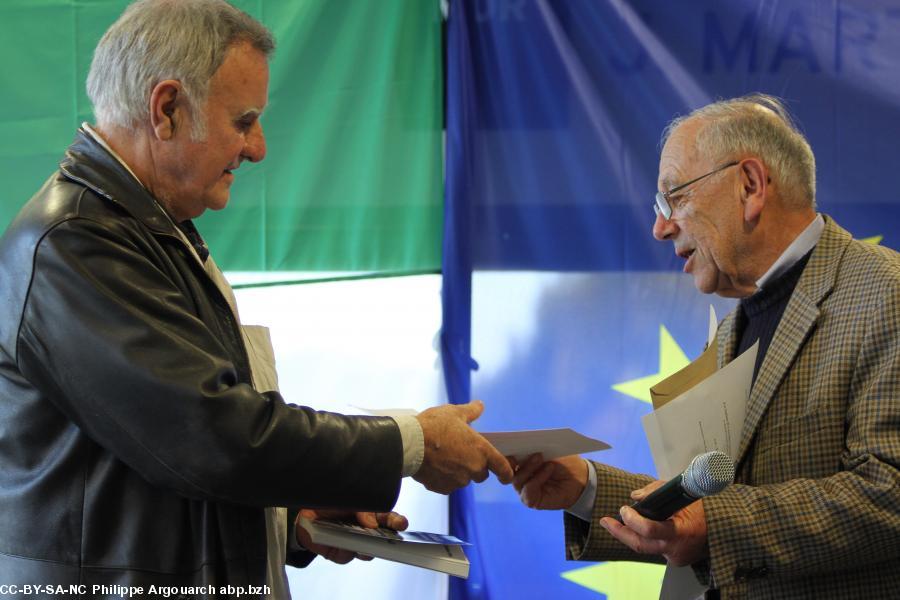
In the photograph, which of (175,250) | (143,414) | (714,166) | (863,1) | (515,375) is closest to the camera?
(143,414)

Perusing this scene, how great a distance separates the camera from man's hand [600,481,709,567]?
5.25 feet

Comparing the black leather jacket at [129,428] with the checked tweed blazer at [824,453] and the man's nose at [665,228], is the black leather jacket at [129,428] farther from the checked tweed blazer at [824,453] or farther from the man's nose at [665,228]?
the man's nose at [665,228]

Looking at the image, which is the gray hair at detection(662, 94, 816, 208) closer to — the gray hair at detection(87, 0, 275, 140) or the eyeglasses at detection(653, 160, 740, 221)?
the eyeglasses at detection(653, 160, 740, 221)

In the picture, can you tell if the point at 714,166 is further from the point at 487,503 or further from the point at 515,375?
the point at 487,503

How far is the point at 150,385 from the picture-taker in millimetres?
1316

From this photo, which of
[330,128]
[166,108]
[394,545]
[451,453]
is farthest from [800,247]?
[330,128]

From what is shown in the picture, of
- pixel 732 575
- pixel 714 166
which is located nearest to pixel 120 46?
pixel 714 166

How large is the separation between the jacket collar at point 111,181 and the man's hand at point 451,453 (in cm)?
53

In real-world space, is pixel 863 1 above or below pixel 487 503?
above

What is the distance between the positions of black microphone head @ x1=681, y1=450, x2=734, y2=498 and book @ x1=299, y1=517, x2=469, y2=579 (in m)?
0.45

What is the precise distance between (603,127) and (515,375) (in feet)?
2.86

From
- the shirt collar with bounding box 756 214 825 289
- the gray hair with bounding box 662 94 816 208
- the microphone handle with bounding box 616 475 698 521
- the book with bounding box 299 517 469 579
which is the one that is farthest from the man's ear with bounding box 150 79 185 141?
the shirt collar with bounding box 756 214 825 289

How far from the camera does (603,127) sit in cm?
314

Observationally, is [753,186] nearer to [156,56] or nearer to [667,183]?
[667,183]
